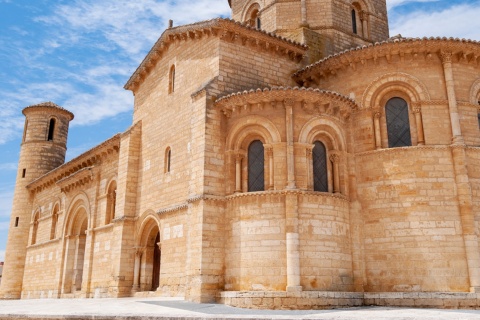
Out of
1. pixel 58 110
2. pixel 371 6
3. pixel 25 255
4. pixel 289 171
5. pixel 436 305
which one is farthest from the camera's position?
pixel 58 110

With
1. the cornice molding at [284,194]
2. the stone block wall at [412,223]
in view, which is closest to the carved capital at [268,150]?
the cornice molding at [284,194]

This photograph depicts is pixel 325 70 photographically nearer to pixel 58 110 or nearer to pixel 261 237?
pixel 261 237

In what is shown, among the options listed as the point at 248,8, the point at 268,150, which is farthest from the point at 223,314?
the point at 248,8

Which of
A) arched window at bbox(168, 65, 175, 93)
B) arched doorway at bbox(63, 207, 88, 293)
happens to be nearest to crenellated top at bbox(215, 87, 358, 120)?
arched window at bbox(168, 65, 175, 93)

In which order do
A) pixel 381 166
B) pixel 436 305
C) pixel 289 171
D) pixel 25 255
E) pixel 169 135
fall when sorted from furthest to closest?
pixel 25 255, pixel 169 135, pixel 381 166, pixel 289 171, pixel 436 305

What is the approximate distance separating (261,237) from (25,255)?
70.0ft

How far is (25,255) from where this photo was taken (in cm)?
2795

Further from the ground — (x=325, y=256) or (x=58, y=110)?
(x=58, y=110)

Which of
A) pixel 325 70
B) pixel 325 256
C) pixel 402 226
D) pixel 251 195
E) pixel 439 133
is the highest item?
pixel 325 70

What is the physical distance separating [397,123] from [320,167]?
2.71m

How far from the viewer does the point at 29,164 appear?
95.0 feet

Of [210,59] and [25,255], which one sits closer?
[210,59]

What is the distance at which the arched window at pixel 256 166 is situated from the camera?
12.8 meters

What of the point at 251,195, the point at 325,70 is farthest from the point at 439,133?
the point at 251,195
